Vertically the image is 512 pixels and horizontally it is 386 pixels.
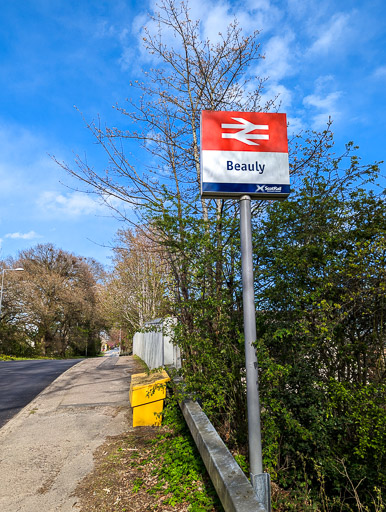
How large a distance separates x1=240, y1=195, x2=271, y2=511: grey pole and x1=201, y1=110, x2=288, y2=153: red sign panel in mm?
563

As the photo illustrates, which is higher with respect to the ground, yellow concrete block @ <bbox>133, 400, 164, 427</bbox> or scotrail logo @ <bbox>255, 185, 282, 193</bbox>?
scotrail logo @ <bbox>255, 185, 282, 193</bbox>

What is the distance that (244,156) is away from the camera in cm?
332

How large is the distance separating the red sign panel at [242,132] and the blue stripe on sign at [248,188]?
321mm

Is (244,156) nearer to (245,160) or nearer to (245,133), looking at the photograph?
(245,160)

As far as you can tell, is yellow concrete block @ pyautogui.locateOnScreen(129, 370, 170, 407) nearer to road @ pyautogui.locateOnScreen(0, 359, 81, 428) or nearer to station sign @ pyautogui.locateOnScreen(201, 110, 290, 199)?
road @ pyautogui.locateOnScreen(0, 359, 81, 428)

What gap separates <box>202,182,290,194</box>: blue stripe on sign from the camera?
3.25 m

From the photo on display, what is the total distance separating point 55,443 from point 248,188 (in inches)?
177

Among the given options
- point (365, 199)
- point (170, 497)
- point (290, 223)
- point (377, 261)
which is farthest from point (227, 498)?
point (365, 199)

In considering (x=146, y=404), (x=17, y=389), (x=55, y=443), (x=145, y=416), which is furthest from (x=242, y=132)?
(x=17, y=389)

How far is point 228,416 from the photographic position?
479 centimetres

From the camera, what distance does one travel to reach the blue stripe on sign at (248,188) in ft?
10.7

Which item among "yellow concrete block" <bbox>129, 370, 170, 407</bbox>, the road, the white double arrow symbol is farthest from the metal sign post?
the road

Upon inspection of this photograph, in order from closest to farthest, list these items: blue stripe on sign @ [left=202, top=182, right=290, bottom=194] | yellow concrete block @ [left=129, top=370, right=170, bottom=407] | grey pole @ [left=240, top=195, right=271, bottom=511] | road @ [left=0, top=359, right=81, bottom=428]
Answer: grey pole @ [left=240, top=195, right=271, bottom=511], blue stripe on sign @ [left=202, top=182, right=290, bottom=194], yellow concrete block @ [left=129, top=370, right=170, bottom=407], road @ [left=0, top=359, right=81, bottom=428]

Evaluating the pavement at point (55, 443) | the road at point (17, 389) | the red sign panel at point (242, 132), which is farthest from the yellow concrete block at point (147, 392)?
the red sign panel at point (242, 132)
